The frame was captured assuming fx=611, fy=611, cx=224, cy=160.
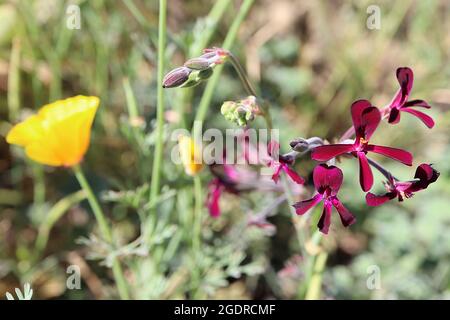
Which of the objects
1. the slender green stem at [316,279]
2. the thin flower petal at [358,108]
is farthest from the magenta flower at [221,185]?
the thin flower petal at [358,108]

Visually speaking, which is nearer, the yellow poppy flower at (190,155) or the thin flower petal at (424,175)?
the thin flower petal at (424,175)

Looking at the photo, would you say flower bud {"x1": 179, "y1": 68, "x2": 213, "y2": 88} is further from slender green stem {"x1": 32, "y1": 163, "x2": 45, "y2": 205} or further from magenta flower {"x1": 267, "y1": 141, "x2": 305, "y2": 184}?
slender green stem {"x1": 32, "y1": 163, "x2": 45, "y2": 205}

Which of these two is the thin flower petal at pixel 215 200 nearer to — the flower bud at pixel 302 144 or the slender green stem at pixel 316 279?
the slender green stem at pixel 316 279

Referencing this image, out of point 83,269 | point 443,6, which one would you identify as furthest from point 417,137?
point 83,269

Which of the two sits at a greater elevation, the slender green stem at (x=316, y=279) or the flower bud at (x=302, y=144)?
the flower bud at (x=302, y=144)

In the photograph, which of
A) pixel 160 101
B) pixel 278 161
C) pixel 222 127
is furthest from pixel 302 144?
pixel 222 127
